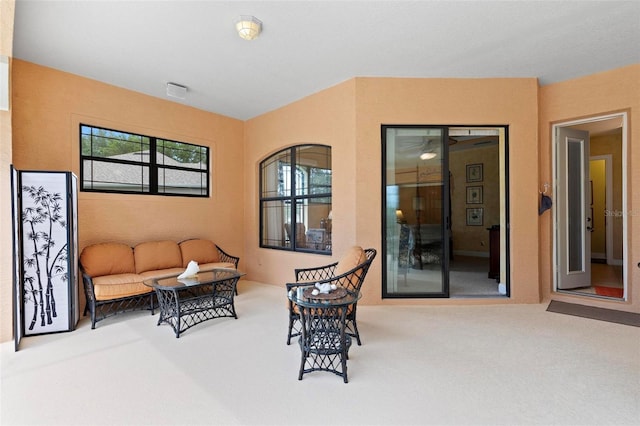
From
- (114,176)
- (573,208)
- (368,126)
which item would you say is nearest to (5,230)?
(114,176)

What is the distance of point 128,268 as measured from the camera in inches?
163

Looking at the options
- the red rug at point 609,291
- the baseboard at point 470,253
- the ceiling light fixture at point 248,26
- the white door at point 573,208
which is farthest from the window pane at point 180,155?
the baseboard at point 470,253

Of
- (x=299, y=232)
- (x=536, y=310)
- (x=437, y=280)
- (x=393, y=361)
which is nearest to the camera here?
(x=393, y=361)

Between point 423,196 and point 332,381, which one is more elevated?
point 423,196

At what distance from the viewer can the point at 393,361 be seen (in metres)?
2.57

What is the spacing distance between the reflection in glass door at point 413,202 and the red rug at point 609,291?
89.7 inches

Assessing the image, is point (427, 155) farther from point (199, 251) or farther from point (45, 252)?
point (45, 252)

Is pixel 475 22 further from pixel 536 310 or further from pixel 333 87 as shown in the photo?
pixel 536 310

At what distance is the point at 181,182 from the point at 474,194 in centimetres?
700

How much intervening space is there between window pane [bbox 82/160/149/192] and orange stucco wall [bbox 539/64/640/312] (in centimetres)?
595

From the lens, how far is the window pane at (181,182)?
16.1ft

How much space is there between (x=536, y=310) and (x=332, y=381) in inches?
123

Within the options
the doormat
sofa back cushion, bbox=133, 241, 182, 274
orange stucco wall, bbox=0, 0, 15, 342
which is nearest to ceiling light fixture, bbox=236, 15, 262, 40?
orange stucco wall, bbox=0, 0, 15, 342

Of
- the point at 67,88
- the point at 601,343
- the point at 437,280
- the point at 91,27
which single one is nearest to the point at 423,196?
the point at 437,280
